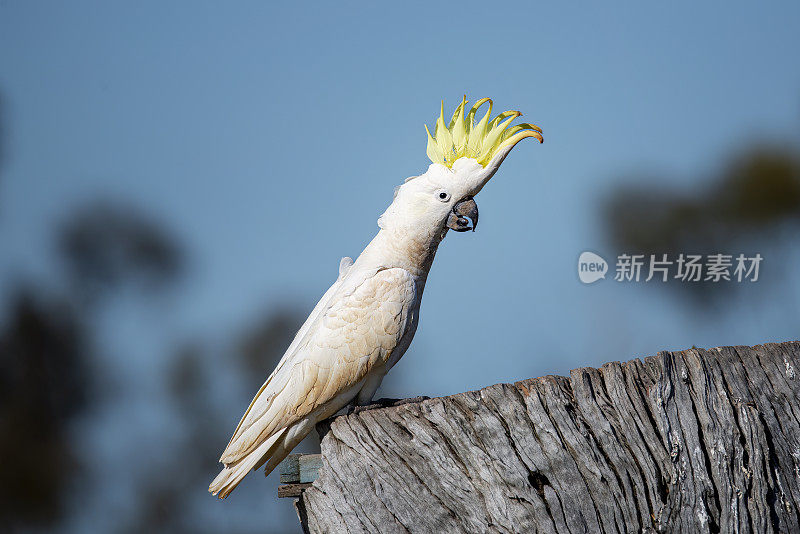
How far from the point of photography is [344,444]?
3.11 m

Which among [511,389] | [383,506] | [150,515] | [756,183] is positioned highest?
[756,183]

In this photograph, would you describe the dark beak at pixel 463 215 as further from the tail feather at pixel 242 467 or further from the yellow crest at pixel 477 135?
the tail feather at pixel 242 467

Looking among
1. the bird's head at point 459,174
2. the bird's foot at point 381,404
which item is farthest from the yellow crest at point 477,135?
the bird's foot at point 381,404

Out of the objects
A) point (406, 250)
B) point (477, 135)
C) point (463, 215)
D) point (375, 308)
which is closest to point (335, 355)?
point (375, 308)

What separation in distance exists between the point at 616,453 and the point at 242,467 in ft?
5.98

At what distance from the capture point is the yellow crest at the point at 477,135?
12.4 ft

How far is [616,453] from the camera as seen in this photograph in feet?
8.76

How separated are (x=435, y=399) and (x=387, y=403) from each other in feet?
2.77

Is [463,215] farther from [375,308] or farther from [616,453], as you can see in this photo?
[616,453]

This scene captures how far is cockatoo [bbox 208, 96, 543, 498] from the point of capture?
3.53 metres

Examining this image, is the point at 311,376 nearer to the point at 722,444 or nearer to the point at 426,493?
the point at 426,493

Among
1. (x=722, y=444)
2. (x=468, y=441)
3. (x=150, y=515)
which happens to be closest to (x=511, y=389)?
(x=468, y=441)

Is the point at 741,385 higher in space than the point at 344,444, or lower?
higher

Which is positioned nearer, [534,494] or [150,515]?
[534,494]
